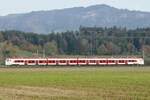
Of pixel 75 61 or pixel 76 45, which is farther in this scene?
pixel 76 45

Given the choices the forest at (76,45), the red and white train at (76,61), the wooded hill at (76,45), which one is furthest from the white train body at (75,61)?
the wooded hill at (76,45)

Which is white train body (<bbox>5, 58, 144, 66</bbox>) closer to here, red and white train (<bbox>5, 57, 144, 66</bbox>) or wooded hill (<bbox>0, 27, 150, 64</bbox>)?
red and white train (<bbox>5, 57, 144, 66</bbox>)

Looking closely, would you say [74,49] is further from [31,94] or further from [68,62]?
[31,94]

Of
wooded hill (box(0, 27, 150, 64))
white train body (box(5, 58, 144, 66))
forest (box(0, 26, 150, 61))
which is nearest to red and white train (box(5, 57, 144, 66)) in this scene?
white train body (box(5, 58, 144, 66))

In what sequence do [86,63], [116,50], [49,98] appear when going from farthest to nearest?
[116,50] → [86,63] → [49,98]

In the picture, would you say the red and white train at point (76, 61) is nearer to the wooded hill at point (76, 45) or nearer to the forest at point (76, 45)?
the forest at point (76, 45)

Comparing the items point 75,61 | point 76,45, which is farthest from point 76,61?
point 76,45

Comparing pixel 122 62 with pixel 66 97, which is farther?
pixel 122 62

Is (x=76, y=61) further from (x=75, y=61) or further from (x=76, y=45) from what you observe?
(x=76, y=45)

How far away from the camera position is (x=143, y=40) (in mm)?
196625

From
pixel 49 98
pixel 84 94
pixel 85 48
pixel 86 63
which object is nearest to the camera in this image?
pixel 49 98

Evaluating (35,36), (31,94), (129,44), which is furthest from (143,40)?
(31,94)

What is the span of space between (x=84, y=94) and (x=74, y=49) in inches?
6108

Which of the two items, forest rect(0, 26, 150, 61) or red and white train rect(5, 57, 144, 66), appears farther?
forest rect(0, 26, 150, 61)
